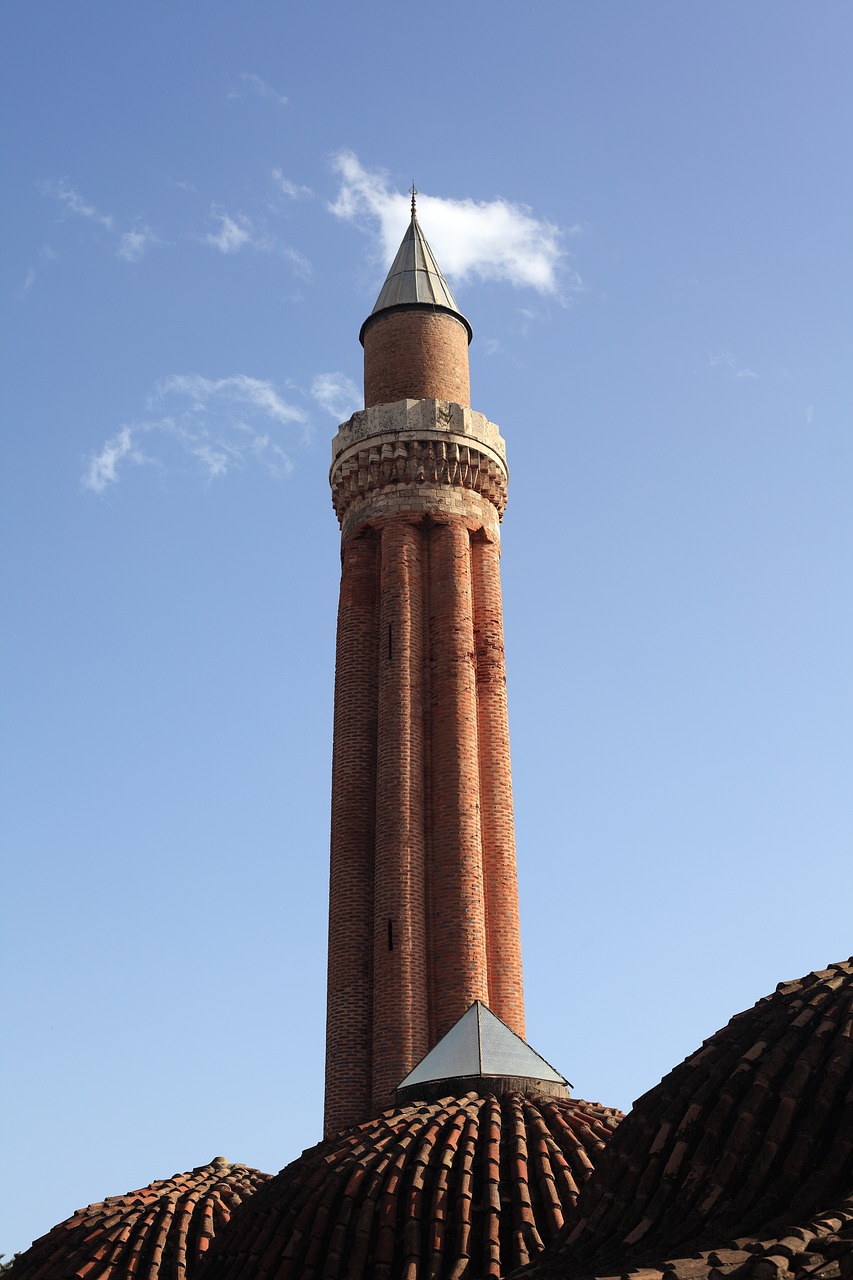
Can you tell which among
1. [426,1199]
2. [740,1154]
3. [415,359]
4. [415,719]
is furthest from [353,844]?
[740,1154]

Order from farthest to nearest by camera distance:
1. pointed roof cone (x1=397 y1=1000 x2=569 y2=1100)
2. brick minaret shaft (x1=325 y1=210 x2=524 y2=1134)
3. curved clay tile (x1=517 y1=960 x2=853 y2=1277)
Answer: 1. brick minaret shaft (x1=325 y1=210 x2=524 y2=1134)
2. pointed roof cone (x1=397 y1=1000 x2=569 y2=1100)
3. curved clay tile (x1=517 y1=960 x2=853 y2=1277)

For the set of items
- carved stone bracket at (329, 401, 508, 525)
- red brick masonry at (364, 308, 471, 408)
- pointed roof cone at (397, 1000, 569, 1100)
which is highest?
red brick masonry at (364, 308, 471, 408)

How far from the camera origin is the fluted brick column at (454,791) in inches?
818

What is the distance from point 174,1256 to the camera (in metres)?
11.5

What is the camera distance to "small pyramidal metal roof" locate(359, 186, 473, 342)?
25.9 meters

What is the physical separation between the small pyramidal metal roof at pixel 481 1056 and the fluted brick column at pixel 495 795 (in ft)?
28.1

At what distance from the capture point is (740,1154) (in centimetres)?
747

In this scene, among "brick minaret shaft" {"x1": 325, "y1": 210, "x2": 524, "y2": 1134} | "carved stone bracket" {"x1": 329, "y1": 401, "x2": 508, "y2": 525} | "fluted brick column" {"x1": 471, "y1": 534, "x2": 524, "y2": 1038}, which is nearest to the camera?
"brick minaret shaft" {"x1": 325, "y1": 210, "x2": 524, "y2": 1134}

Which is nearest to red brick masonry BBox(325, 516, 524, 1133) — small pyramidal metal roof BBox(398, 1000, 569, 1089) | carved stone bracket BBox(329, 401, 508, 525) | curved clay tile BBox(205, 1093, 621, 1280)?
carved stone bracket BBox(329, 401, 508, 525)

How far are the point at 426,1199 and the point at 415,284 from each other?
19.5 m

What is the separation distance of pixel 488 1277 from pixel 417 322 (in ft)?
63.5

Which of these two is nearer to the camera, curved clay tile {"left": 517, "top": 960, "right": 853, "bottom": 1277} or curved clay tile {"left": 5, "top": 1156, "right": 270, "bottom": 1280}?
curved clay tile {"left": 517, "top": 960, "right": 853, "bottom": 1277}

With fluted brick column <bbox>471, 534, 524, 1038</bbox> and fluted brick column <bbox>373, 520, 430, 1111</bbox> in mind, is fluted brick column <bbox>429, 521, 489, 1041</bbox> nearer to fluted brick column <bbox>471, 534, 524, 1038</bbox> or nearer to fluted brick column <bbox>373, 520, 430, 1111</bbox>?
fluted brick column <bbox>373, 520, 430, 1111</bbox>

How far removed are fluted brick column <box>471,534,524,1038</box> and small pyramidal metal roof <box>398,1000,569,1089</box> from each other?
8572 mm
